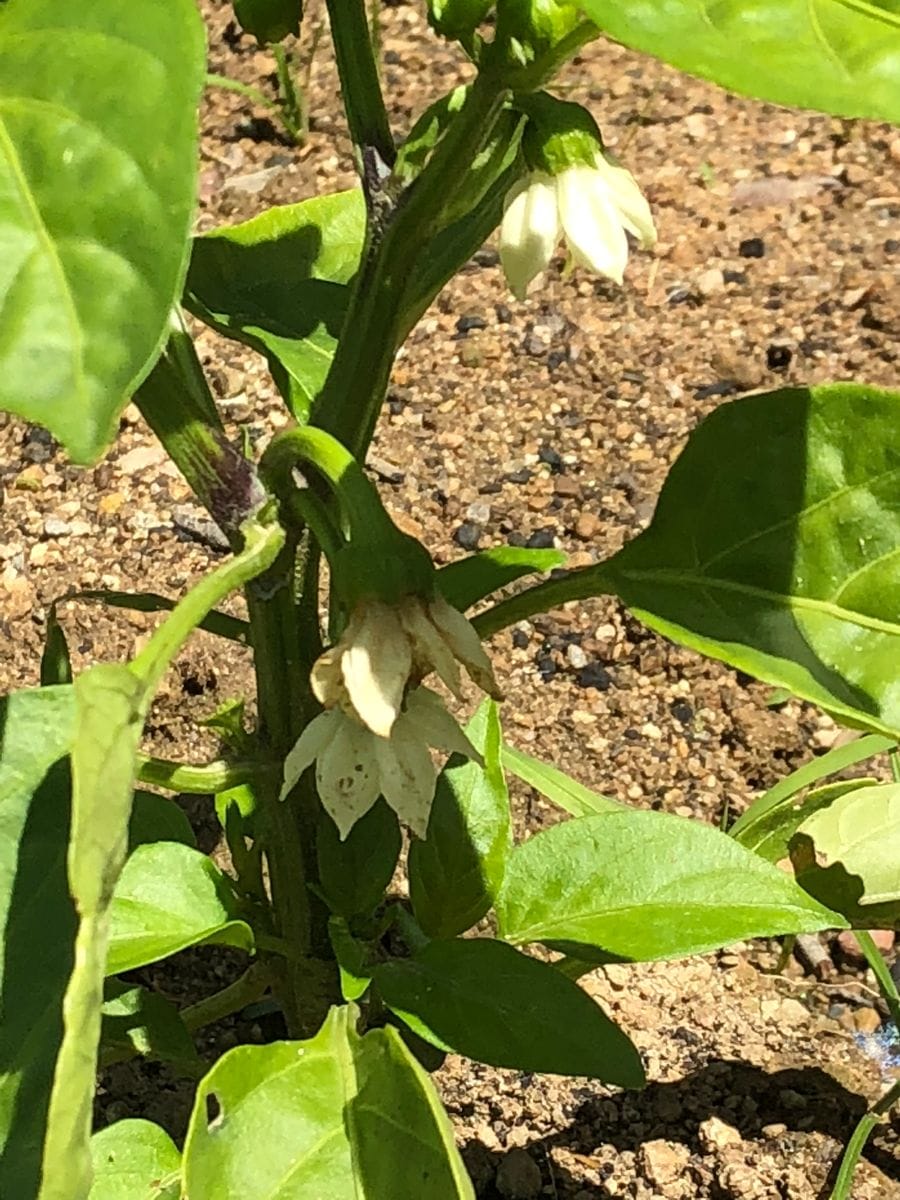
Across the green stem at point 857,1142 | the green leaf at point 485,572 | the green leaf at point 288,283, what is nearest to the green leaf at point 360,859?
the green leaf at point 485,572

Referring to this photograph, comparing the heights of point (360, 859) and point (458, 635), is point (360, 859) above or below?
below

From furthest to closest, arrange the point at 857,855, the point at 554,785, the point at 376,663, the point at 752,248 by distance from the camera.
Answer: the point at 752,248
the point at 554,785
the point at 857,855
the point at 376,663

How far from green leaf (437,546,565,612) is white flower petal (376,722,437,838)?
0.18m

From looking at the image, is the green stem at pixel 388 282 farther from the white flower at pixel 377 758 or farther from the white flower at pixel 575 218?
the white flower at pixel 377 758

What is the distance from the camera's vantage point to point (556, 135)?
61 cm

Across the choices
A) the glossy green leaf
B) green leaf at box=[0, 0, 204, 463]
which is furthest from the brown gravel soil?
green leaf at box=[0, 0, 204, 463]

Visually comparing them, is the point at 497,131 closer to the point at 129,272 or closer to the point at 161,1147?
the point at 129,272

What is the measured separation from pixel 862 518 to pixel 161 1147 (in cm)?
51

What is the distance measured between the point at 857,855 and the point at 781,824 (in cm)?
5

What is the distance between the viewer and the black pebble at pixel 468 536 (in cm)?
152

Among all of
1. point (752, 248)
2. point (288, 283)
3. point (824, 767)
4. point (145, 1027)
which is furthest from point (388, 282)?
point (752, 248)

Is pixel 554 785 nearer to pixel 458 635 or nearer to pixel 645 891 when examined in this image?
pixel 645 891

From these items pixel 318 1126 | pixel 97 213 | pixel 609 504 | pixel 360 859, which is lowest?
pixel 318 1126

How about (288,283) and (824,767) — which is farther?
(824,767)
